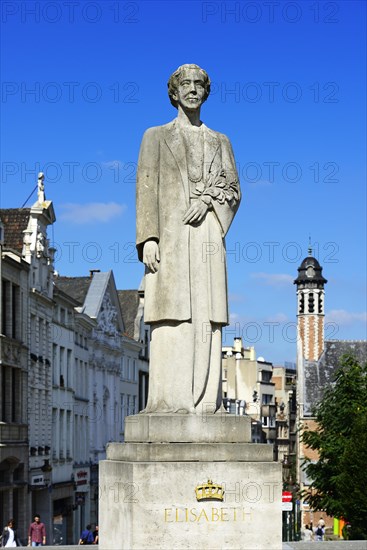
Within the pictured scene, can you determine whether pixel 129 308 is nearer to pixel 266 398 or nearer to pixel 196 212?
pixel 266 398

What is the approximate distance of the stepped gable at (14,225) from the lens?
55500mm

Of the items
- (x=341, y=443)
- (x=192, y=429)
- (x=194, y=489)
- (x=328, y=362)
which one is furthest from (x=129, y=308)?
(x=194, y=489)

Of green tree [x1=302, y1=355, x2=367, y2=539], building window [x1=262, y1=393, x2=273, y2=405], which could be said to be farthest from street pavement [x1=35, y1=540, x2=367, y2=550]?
building window [x1=262, y1=393, x2=273, y2=405]

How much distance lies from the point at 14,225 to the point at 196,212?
44223 millimetres

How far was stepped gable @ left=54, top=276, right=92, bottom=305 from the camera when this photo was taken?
238 ft

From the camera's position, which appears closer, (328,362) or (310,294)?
(328,362)

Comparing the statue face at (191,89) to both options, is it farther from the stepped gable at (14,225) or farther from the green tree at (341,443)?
the stepped gable at (14,225)

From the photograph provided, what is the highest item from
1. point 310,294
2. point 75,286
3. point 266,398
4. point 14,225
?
point 310,294

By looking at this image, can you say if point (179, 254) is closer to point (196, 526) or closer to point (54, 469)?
point (196, 526)

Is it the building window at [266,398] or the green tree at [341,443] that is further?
the building window at [266,398]

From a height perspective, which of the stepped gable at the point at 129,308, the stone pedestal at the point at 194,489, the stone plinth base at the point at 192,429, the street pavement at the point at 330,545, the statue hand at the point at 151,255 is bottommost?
the street pavement at the point at 330,545

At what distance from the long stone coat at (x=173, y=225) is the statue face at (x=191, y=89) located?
0.30 metres

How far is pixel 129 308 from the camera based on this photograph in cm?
8825

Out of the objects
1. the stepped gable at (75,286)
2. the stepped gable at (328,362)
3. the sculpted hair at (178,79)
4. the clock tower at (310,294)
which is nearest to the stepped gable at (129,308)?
→ the stepped gable at (75,286)
